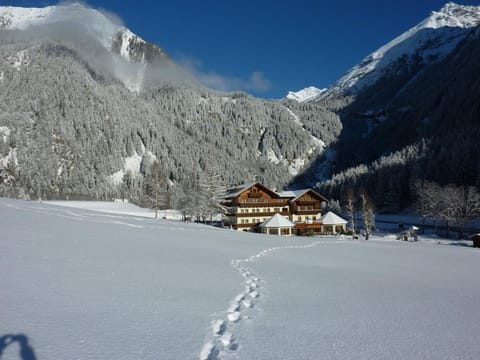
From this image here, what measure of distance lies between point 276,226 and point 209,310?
52.2 metres

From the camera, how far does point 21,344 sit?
4.79m

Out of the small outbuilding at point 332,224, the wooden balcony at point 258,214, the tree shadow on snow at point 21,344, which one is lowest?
the small outbuilding at point 332,224

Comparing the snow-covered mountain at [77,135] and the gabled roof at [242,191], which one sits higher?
the snow-covered mountain at [77,135]

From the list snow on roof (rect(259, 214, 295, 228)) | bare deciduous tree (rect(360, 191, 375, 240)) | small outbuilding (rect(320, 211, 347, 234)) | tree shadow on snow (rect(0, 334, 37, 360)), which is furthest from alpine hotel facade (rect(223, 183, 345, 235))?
tree shadow on snow (rect(0, 334, 37, 360))

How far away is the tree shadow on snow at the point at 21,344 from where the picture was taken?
4491 mm

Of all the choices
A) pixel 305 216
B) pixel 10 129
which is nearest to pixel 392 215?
pixel 305 216

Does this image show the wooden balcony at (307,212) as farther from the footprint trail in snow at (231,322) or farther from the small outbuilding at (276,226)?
the footprint trail in snow at (231,322)

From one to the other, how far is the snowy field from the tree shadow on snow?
0.08 ft

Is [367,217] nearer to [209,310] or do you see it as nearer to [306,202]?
[306,202]

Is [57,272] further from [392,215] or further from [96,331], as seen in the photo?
[392,215]

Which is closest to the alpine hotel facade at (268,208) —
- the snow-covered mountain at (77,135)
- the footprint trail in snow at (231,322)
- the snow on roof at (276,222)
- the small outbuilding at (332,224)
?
the small outbuilding at (332,224)

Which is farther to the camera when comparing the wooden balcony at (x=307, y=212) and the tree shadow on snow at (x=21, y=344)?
the wooden balcony at (x=307, y=212)

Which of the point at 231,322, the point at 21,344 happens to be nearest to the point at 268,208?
the point at 231,322

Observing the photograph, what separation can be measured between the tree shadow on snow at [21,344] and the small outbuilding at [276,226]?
54835 millimetres
